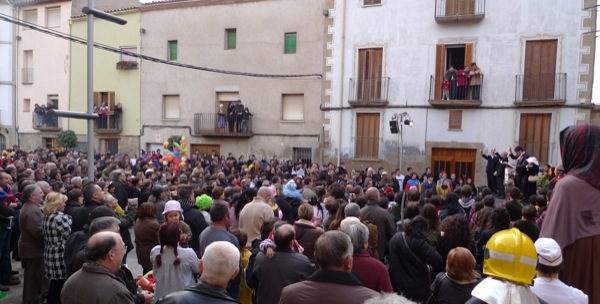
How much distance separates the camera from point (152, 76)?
976 inches

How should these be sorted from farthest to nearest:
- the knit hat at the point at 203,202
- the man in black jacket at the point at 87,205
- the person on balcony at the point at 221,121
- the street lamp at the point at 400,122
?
the person on balcony at the point at 221,121, the street lamp at the point at 400,122, the knit hat at the point at 203,202, the man in black jacket at the point at 87,205

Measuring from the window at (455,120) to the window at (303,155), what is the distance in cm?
610

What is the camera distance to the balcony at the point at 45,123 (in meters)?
27.4

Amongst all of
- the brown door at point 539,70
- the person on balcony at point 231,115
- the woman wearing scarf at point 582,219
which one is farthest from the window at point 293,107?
the woman wearing scarf at point 582,219

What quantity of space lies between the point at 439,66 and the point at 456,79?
0.87 m

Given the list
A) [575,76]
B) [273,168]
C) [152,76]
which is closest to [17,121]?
[152,76]

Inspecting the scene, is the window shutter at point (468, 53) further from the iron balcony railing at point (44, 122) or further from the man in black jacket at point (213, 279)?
the iron balcony railing at point (44, 122)

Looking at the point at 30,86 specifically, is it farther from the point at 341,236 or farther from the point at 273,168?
the point at 341,236

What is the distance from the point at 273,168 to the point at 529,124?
909 cm

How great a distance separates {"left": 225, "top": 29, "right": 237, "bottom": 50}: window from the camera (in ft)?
75.2

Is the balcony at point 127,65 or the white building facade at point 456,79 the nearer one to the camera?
the white building facade at point 456,79

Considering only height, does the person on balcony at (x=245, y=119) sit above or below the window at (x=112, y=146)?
above

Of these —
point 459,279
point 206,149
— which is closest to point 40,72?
point 206,149

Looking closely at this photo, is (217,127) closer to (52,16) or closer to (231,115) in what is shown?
(231,115)
